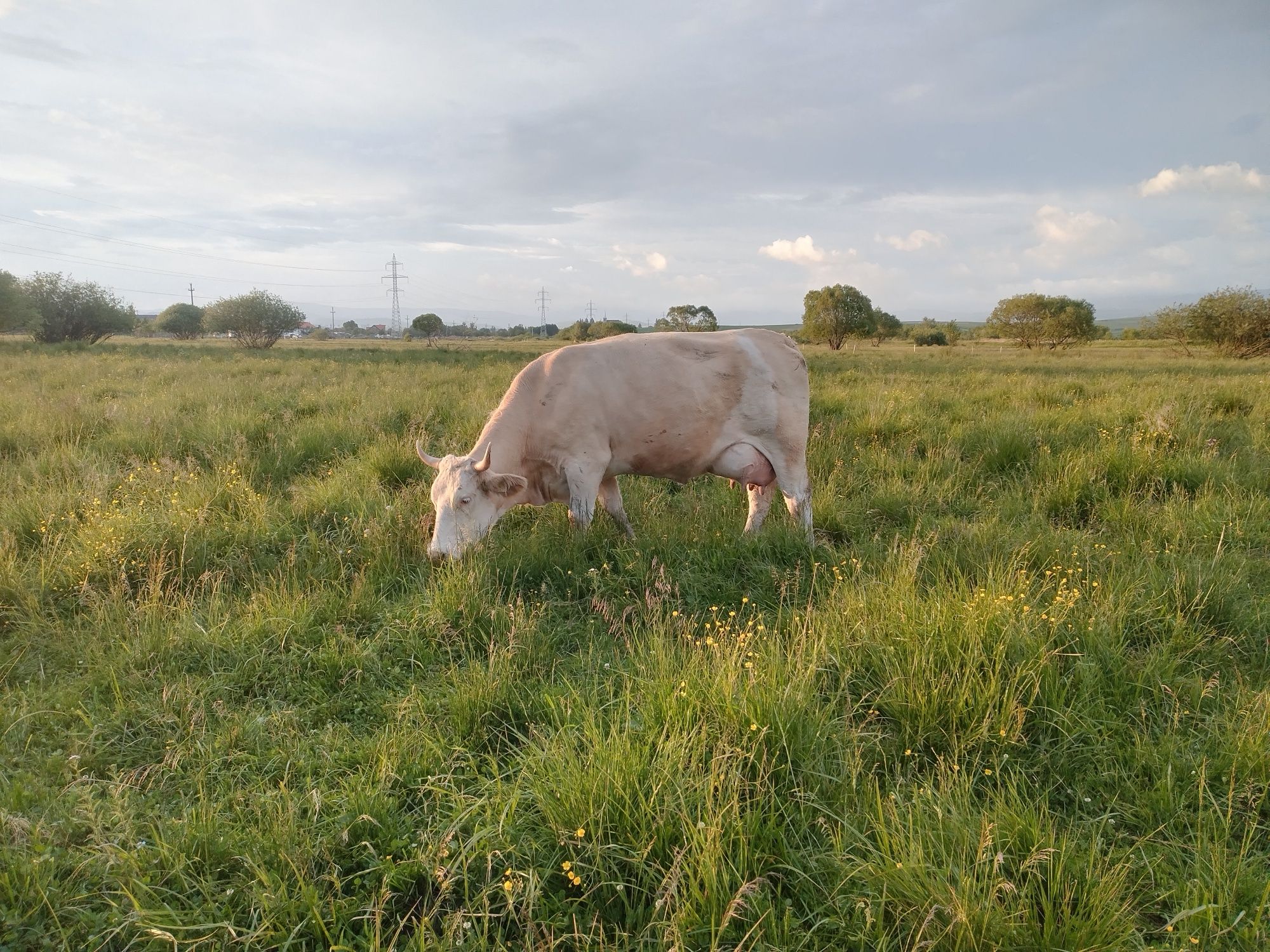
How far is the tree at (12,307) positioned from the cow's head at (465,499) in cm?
5161

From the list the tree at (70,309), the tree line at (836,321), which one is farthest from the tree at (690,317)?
the tree at (70,309)

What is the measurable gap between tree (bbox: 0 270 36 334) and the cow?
169 ft

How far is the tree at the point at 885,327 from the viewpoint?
2635 inches

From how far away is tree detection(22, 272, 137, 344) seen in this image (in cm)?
4766

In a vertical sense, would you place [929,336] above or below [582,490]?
above

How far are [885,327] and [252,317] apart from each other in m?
66.6

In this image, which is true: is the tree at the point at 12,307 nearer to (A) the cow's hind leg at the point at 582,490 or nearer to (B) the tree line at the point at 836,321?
(B) the tree line at the point at 836,321

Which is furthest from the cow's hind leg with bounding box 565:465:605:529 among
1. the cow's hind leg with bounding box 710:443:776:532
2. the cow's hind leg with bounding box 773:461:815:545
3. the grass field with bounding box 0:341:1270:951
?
the cow's hind leg with bounding box 773:461:815:545

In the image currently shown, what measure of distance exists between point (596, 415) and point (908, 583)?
2.93 meters

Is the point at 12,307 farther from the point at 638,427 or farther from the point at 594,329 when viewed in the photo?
the point at 638,427

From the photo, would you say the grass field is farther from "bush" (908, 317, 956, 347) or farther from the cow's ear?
"bush" (908, 317, 956, 347)

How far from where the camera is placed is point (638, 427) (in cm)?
563

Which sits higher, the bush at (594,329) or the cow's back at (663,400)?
the bush at (594,329)

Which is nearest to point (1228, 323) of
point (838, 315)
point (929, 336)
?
point (838, 315)
